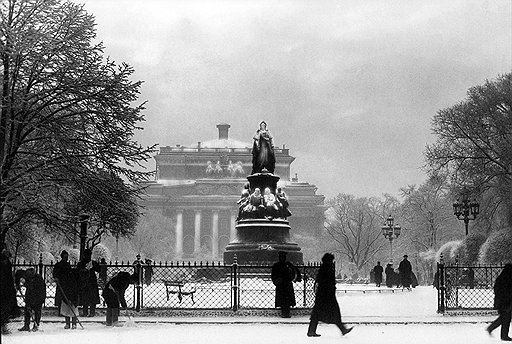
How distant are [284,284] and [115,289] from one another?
14.3 ft

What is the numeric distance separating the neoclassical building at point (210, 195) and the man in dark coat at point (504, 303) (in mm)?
93333

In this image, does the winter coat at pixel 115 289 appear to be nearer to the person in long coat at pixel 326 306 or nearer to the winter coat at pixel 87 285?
the winter coat at pixel 87 285

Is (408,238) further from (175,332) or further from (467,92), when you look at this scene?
(175,332)

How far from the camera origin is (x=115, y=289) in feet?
55.1

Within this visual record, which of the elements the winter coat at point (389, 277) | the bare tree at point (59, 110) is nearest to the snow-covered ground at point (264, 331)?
the bare tree at point (59, 110)

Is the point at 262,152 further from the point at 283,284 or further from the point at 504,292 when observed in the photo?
the point at 504,292

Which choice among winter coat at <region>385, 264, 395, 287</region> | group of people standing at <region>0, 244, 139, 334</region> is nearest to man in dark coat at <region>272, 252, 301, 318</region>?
group of people standing at <region>0, 244, 139, 334</region>

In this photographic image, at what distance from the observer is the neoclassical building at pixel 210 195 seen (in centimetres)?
10988

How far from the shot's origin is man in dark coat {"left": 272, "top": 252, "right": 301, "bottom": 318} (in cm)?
1864

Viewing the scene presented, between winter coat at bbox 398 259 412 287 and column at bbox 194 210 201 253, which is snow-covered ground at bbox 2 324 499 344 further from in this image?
column at bbox 194 210 201 253

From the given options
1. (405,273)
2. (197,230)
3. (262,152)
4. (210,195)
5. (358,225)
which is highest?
(210,195)

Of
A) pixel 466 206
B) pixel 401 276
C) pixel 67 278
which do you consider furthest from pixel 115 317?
pixel 401 276

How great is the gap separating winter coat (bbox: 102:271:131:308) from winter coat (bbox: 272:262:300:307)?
3.84 m

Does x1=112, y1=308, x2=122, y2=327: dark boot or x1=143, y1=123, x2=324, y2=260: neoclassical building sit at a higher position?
x1=143, y1=123, x2=324, y2=260: neoclassical building
